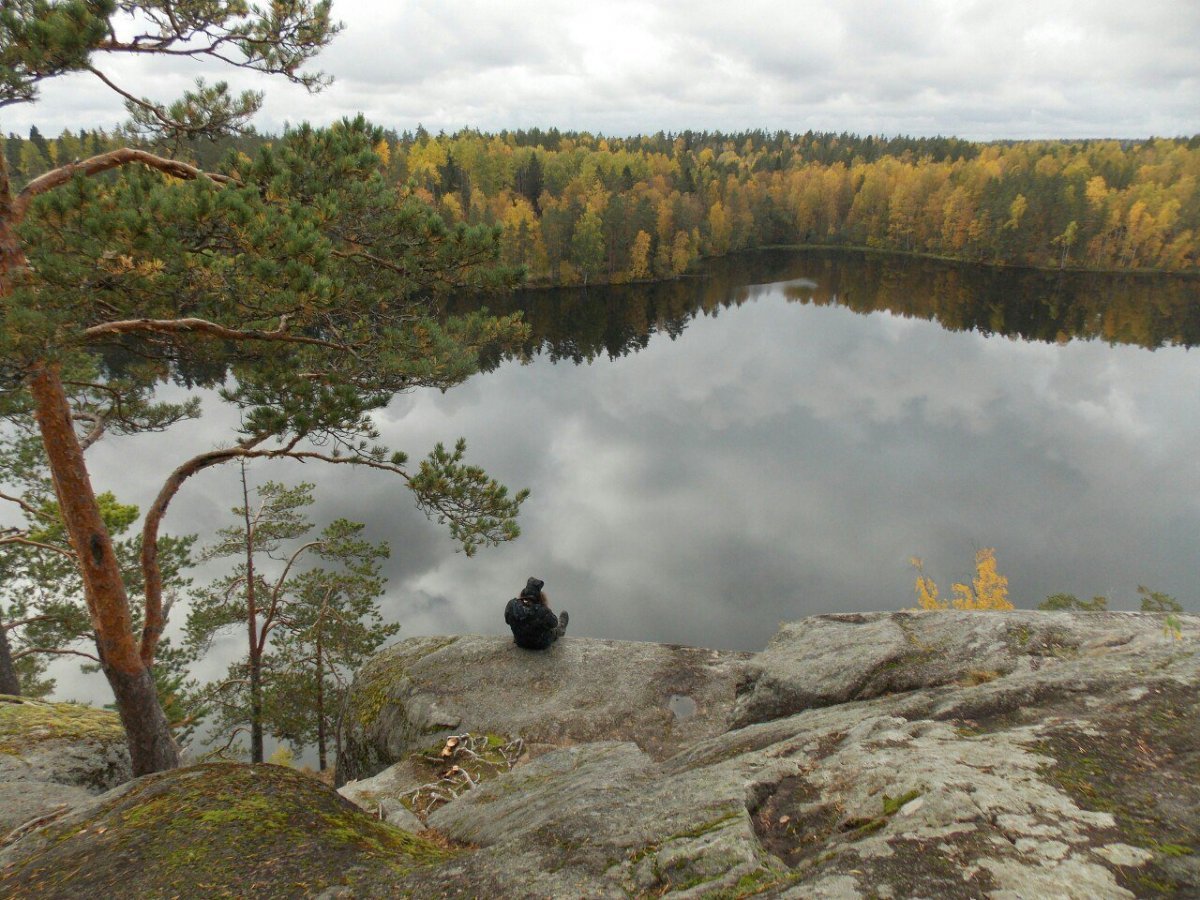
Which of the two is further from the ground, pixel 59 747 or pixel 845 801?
pixel 845 801

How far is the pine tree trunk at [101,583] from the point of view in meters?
7.55

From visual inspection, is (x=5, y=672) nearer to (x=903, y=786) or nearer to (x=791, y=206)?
(x=903, y=786)

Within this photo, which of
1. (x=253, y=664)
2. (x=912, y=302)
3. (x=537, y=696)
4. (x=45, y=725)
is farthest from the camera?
(x=912, y=302)

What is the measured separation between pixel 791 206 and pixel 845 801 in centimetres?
13917

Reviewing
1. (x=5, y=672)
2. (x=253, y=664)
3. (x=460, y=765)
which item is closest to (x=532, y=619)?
(x=460, y=765)

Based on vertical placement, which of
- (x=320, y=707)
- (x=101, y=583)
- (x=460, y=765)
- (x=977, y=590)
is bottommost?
(x=977, y=590)

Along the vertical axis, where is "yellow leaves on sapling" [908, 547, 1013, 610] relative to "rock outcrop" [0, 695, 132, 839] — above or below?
below

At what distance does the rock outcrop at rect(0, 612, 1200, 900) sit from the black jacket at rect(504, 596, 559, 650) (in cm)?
390

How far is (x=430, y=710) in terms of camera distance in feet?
39.7

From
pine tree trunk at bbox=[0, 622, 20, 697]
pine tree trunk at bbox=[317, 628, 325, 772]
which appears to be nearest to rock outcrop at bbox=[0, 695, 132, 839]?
pine tree trunk at bbox=[0, 622, 20, 697]

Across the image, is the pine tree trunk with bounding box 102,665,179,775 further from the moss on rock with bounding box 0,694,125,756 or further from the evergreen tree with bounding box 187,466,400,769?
the evergreen tree with bounding box 187,466,400,769

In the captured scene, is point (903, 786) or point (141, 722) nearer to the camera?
point (903, 786)

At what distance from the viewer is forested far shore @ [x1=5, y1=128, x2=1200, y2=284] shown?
8412 cm

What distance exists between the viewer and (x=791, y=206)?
424ft
